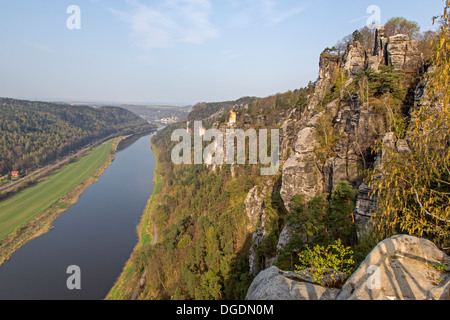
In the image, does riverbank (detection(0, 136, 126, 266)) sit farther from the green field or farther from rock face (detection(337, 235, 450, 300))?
rock face (detection(337, 235, 450, 300))

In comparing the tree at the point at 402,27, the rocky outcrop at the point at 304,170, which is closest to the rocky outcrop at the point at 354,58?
the tree at the point at 402,27

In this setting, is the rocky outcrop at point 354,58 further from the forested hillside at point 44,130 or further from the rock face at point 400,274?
the forested hillside at point 44,130

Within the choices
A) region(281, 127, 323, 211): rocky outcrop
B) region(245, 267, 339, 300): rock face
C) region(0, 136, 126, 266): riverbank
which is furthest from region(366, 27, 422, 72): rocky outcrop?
region(0, 136, 126, 266): riverbank

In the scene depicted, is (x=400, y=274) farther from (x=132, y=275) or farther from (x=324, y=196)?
(x=132, y=275)

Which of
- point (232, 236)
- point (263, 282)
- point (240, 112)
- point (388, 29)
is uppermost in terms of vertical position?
point (388, 29)
